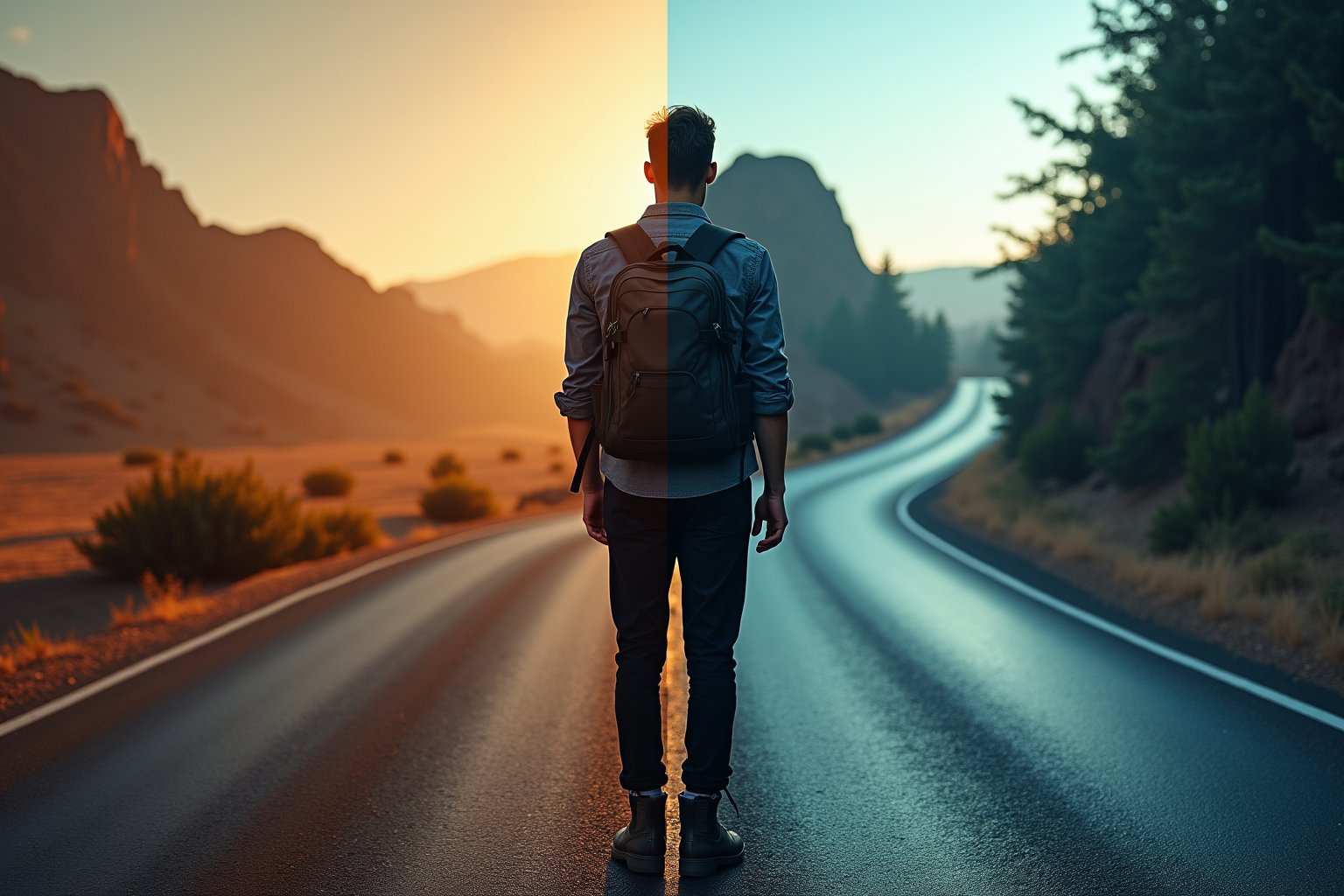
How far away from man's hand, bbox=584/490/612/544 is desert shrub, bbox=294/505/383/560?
45.1 feet

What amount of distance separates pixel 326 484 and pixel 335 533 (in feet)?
47.1

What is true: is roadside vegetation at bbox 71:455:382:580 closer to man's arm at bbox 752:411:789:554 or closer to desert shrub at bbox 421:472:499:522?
desert shrub at bbox 421:472:499:522

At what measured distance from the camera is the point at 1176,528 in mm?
12195

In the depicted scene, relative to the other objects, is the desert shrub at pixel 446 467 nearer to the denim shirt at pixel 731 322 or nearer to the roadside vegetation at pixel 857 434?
the roadside vegetation at pixel 857 434

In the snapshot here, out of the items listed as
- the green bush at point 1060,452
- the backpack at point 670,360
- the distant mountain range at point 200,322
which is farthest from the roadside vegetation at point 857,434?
the backpack at point 670,360

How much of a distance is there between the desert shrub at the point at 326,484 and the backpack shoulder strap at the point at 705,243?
102 feet

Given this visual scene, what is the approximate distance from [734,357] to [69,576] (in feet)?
46.1

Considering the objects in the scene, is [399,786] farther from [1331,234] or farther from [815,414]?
[815,414]

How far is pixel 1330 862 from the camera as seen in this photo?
3.44 m

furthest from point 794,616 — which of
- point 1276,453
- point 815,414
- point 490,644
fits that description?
point 815,414

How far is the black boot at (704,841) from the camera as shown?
3.43m

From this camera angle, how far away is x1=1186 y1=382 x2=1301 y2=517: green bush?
12242 millimetres

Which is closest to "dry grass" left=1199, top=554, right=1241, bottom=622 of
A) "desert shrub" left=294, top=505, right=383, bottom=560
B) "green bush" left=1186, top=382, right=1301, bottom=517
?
"green bush" left=1186, top=382, right=1301, bottom=517

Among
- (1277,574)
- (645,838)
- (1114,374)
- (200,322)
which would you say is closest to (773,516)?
(645,838)
